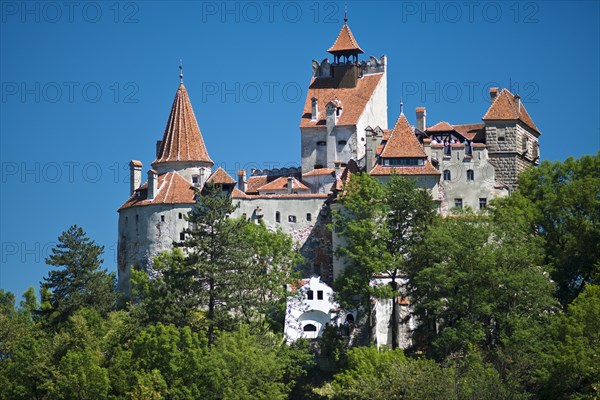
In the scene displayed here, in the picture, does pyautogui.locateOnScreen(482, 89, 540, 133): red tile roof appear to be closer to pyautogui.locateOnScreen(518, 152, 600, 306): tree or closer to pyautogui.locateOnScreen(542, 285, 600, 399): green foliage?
pyautogui.locateOnScreen(518, 152, 600, 306): tree

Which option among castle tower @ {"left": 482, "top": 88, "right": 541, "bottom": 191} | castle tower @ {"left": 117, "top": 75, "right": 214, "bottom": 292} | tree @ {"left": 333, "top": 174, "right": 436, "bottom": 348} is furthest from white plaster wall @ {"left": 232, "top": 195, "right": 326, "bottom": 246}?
castle tower @ {"left": 482, "top": 88, "right": 541, "bottom": 191}

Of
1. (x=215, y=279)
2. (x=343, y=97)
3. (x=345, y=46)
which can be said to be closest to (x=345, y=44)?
(x=345, y=46)

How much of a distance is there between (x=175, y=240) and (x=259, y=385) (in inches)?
825

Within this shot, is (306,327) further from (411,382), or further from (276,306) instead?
(411,382)

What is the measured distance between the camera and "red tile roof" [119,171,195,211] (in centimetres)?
11516

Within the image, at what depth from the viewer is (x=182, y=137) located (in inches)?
4739

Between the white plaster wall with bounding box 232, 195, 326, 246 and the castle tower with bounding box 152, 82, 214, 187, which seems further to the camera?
the castle tower with bounding box 152, 82, 214, 187

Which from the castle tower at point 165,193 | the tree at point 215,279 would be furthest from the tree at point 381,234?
the castle tower at point 165,193

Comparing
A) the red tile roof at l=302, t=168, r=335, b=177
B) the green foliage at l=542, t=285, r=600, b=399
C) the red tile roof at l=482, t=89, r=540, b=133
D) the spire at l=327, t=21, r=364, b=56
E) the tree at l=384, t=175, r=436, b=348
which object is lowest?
the green foliage at l=542, t=285, r=600, b=399

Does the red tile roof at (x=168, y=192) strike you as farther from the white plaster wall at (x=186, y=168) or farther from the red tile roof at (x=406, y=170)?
the red tile roof at (x=406, y=170)

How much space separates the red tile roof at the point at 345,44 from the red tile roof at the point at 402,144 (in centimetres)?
1341

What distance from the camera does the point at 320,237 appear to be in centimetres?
11344

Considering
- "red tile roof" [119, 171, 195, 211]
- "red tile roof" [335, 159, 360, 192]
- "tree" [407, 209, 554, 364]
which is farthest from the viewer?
"red tile roof" [119, 171, 195, 211]

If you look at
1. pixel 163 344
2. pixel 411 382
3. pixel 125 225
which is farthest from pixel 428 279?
pixel 125 225
